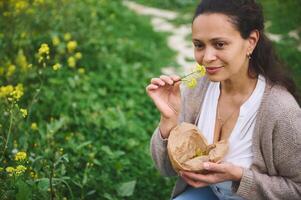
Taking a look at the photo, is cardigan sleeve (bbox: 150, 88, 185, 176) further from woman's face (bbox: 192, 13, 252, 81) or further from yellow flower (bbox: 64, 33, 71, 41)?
yellow flower (bbox: 64, 33, 71, 41)

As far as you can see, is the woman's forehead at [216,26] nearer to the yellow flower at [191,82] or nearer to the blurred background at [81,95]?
the yellow flower at [191,82]

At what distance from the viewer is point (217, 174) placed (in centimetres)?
216

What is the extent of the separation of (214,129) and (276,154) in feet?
1.05

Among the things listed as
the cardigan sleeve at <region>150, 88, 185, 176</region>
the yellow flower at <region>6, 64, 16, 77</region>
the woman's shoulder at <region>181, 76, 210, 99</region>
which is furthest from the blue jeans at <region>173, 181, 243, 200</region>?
the yellow flower at <region>6, 64, 16, 77</region>

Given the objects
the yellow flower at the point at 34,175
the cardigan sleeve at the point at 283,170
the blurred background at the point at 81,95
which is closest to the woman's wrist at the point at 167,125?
the cardigan sleeve at the point at 283,170

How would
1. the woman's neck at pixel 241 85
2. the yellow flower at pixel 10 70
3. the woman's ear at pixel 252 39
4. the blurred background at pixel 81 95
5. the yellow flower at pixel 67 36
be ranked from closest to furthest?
the woman's ear at pixel 252 39 < the woman's neck at pixel 241 85 < the blurred background at pixel 81 95 < the yellow flower at pixel 10 70 < the yellow flower at pixel 67 36

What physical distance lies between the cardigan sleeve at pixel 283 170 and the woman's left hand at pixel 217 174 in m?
0.04

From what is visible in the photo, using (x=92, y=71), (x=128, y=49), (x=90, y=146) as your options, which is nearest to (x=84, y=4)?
(x=128, y=49)

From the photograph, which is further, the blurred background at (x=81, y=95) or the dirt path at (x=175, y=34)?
the dirt path at (x=175, y=34)

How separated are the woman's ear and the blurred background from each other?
1.05 metres

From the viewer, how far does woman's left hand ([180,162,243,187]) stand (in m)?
2.13

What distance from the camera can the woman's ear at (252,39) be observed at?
2.24 m

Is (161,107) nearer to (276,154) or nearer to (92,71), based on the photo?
(276,154)

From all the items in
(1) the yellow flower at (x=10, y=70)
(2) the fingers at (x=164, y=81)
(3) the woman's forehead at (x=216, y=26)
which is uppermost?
(3) the woman's forehead at (x=216, y=26)
